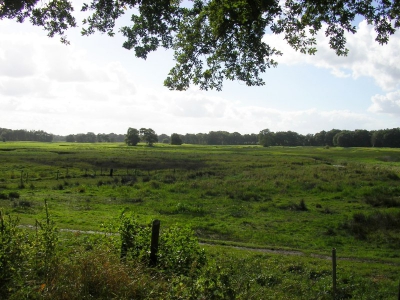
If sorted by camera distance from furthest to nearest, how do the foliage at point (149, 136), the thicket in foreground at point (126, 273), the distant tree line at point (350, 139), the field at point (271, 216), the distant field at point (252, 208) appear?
the foliage at point (149, 136), the distant tree line at point (350, 139), the distant field at point (252, 208), the field at point (271, 216), the thicket in foreground at point (126, 273)

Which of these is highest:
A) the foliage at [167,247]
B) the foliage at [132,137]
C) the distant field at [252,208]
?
the foliage at [132,137]

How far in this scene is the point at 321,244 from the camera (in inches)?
687

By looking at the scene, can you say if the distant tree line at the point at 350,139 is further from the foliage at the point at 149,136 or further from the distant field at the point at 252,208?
the distant field at the point at 252,208

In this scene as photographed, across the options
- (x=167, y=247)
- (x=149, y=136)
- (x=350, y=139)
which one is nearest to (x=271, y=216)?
(x=167, y=247)

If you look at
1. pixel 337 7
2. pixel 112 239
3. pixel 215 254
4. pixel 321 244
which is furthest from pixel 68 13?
pixel 321 244

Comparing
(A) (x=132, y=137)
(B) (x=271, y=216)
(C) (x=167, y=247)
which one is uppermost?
(A) (x=132, y=137)

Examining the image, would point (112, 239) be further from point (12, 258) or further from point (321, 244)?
point (321, 244)

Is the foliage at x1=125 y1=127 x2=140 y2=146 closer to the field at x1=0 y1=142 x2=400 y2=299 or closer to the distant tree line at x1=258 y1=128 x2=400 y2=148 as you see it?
the distant tree line at x1=258 y1=128 x2=400 y2=148

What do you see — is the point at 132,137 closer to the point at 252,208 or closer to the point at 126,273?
the point at 252,208

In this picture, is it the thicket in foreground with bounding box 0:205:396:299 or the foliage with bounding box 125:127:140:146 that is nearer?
the thicket in foreground with bounding box 0:205:396:299

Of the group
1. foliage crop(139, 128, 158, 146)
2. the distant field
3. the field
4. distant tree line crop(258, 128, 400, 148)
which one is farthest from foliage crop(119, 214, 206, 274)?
distant tree line crop(258, 128, 400, 148)

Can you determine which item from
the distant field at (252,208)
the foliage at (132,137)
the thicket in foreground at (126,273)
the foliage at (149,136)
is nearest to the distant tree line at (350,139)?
the foliage at (149,136)

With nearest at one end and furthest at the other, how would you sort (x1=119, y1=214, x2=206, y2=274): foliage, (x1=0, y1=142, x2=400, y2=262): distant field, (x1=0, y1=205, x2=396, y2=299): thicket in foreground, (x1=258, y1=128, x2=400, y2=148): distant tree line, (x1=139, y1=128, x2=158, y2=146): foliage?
(x1=0, y1=205, x2=396, y2=299): thicket in foreground → (x1=119, y1=214, x2=206, y2=274): foliage → (x1=0, y1=142, x2=400, y2=262): distant field → (x1=258, y1=128, x2=400, y2=148): distant tree line → (x1=139, y1=128, x2=158, y2=146): foliage

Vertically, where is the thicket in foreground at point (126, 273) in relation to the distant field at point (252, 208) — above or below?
above
